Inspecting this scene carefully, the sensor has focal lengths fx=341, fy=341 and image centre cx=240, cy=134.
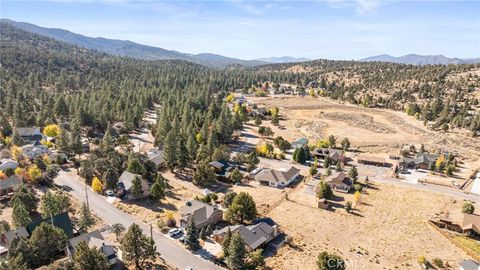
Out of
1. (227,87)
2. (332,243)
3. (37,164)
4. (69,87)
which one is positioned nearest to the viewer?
(332,243)

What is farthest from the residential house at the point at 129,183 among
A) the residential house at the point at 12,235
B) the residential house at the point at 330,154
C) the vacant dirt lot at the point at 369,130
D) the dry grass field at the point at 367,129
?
the dry grass field at the point at 367,129

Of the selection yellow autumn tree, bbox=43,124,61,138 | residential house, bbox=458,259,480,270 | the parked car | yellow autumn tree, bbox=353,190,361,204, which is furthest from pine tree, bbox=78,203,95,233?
yellow autumn tree, bbox=43,124,61,138

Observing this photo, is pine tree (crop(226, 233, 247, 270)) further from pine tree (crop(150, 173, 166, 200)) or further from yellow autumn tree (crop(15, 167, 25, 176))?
yellow autumn tree (crop(15, 167, 25, 176))

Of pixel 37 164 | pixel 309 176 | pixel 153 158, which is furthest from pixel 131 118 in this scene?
pixel 309 176

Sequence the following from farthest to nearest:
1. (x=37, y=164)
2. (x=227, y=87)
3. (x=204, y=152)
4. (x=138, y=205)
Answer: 1. (x=227, y=87)
2. (x=204, y=152)
3. (x=37, y=164)
4. (x=138, y=205)

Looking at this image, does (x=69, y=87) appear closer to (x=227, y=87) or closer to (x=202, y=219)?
(x=227, y=87)

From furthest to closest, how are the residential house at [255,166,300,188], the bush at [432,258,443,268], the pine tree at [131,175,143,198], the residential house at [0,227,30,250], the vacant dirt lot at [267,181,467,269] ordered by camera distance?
1. the residential house at [255,166,300,188]
2. the pine tree at [131,175,143,198]
3. the vacant dirt lot at [267,181,467,269]
4. the bush at [432,258,443,268]
5. the residential house at [0,227,30,250]

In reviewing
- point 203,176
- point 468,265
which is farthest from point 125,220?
point 468,265
